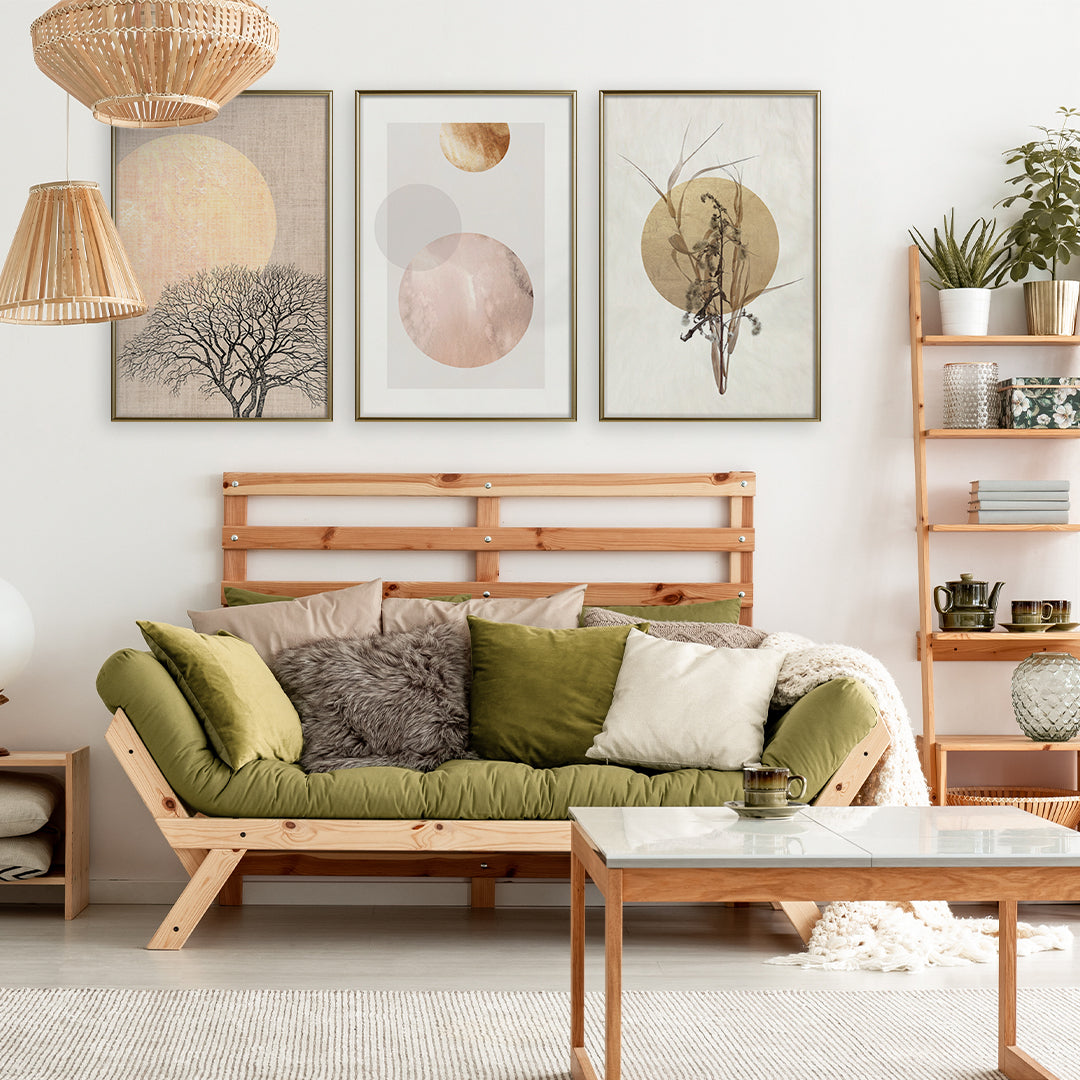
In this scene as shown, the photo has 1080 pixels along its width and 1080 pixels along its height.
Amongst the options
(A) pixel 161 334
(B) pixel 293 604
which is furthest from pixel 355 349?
(B) pixel 293 604

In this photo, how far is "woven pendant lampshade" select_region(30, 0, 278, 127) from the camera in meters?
1.80

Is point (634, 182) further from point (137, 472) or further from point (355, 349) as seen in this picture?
point (137, 472)

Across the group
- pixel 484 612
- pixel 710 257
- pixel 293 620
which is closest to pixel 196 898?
pixel 293 620

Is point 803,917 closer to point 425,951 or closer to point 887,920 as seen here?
point 887,920

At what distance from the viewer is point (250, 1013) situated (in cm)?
Result: 249

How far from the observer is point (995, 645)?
362cm

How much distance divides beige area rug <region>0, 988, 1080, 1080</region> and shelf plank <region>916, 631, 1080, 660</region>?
111 centimetres

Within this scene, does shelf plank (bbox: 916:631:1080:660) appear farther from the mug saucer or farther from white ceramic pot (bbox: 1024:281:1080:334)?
the mug saucer

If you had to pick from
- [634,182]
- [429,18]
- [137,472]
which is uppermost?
[429,18]

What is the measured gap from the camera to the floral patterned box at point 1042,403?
140 inches

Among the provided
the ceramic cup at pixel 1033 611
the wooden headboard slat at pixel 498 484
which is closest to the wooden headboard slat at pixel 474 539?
the wooden headboard slat at pixel 498 484

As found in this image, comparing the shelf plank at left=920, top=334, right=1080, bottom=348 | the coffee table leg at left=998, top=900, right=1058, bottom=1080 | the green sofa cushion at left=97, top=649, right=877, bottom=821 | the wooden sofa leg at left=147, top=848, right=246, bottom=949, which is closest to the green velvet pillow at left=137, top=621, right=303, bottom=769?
the green sofa cushion at left=97, top=649, right=877, bottom=821

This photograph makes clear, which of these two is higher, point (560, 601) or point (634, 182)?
point (634, 182)

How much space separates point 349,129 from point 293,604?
1.50 m
